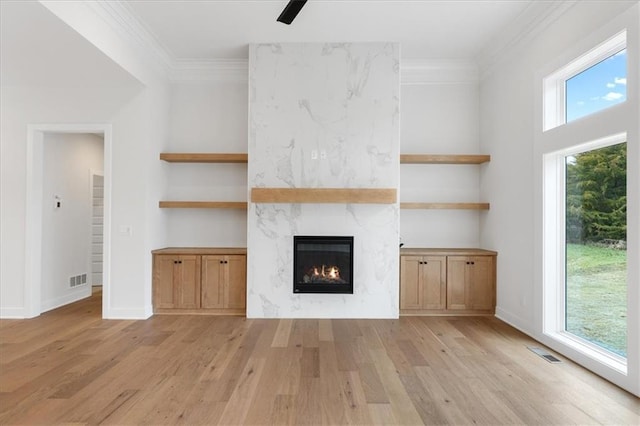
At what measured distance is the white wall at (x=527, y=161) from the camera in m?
2.50

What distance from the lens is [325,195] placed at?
4148mm

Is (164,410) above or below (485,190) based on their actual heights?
below

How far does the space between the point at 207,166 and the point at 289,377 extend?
3.31 m

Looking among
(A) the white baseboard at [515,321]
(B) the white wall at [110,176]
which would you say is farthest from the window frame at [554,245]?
(B) the white wall at [110,176]

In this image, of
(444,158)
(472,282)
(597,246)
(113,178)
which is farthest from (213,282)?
(597,246)

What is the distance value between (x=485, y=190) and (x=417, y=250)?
1.32 metres

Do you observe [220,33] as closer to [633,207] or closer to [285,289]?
[285,289]

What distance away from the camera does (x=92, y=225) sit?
5.68 meters

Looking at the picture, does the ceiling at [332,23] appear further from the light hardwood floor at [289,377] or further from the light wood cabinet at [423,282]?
the light hardwood floor at [289,377]

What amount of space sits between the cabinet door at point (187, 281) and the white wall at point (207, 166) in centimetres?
56

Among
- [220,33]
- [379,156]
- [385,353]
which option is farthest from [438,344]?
[220,33]

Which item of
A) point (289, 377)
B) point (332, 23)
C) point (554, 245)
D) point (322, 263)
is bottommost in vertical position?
point (289, 377)

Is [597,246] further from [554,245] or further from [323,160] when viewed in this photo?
[323,160]

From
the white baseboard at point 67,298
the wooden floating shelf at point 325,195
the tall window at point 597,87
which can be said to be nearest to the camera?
the tall window at point 597,87
